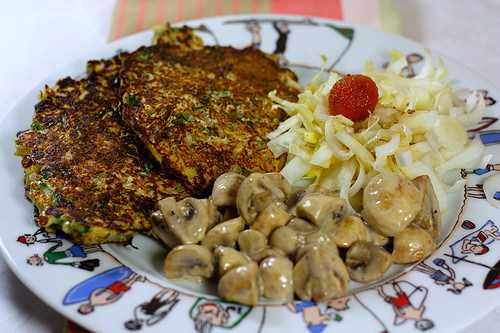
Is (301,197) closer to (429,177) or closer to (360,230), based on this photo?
(360,230)

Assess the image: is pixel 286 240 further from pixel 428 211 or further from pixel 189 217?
pixel 428 211

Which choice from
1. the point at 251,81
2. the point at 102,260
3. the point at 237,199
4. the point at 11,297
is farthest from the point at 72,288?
the point at 251,81

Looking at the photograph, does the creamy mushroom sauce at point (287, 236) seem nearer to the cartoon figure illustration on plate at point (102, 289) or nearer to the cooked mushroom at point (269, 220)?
the cooked mushroom at point (269, 220)

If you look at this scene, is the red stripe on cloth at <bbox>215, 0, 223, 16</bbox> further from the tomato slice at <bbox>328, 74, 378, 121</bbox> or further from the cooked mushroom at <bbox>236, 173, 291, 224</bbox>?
the cooked mushroom at <bbox>236, 173, 291, 224</bbox>

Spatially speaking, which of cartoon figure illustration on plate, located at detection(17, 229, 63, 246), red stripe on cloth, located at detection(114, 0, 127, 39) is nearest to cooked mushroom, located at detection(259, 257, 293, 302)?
cartoon figure illustration on plate, located at detection(17, 229, 63, 246)

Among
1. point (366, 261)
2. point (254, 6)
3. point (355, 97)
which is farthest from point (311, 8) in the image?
point (366, 261)

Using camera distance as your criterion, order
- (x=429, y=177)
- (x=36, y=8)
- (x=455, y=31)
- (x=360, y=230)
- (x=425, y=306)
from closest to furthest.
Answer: (x=425, y=306)
(x=360, y=230)
(x=429, y=177)
(x=455, y=31)
(x=36, y=8)
